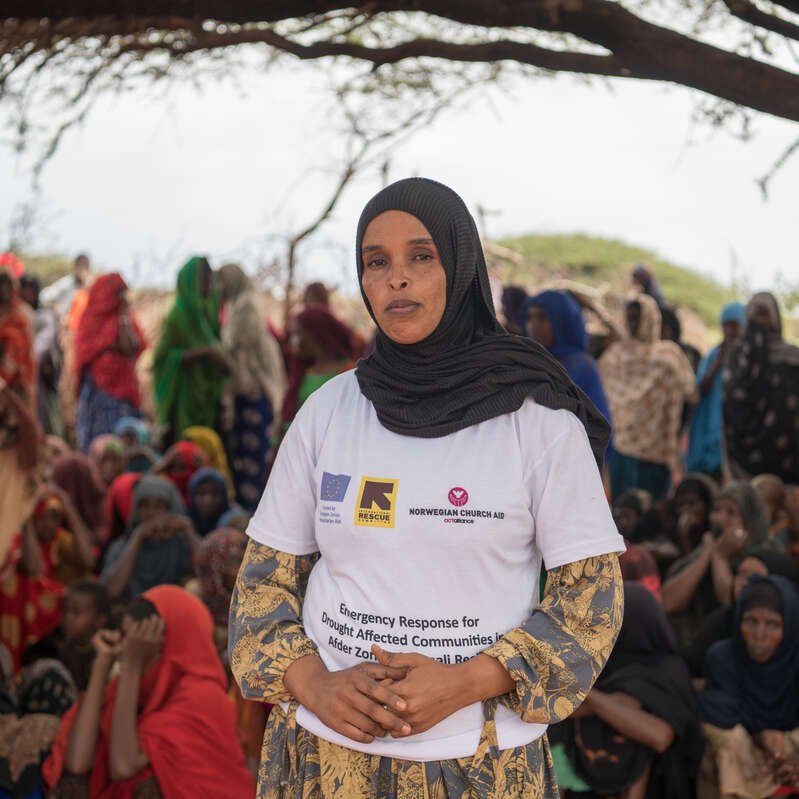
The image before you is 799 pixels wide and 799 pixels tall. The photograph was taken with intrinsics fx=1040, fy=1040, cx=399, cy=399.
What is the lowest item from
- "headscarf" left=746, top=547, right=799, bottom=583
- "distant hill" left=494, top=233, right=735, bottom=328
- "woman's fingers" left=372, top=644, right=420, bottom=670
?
"woman's fingers" left=372, top=644, right=420, bottom=670

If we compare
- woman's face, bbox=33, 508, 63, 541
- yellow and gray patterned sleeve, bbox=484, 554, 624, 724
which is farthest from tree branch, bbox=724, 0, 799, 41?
woman's face, bbox=33, 508, 63, 541

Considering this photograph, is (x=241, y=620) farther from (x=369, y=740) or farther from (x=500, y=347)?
(x=500, y=347)

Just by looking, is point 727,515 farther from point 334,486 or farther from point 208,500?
point 334,486

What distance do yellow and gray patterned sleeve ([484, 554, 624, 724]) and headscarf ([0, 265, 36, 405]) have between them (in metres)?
4.13

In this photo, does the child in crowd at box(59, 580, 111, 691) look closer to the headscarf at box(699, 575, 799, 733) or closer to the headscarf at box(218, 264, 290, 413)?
the headscarf at box(699, 575, 799, 733)

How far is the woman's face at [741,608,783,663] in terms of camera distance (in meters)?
3.71

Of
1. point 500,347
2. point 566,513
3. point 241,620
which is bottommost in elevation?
point 241,620

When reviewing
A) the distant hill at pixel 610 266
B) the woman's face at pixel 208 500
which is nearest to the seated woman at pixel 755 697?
the woman's face at pixel 208 500

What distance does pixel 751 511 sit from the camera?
4.79 metres

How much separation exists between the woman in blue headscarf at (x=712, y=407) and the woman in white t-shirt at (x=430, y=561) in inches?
256

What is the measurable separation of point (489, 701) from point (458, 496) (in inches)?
12.0

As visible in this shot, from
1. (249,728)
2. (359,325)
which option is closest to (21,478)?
(249,728)

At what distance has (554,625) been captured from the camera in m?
1.52

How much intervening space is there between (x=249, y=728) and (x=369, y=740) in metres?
2.39
